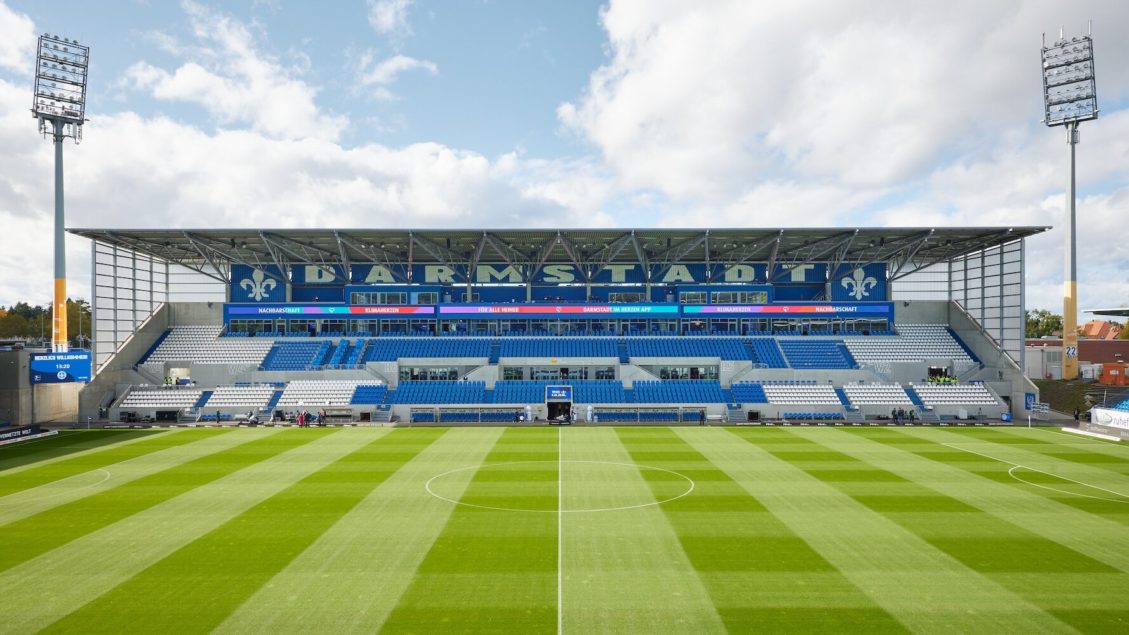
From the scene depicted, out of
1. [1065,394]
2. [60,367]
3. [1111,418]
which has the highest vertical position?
[60,367]

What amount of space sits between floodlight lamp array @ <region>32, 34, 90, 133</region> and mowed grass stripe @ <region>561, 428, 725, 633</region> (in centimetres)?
4793

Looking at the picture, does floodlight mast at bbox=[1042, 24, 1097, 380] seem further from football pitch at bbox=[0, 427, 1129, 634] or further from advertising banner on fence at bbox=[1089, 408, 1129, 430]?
football pitch at bbox=[0, 427, 1129, 634]

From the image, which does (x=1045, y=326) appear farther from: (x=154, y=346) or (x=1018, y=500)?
(x=154, y=346)

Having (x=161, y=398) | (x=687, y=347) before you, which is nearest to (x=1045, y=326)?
(x=687, y=347)

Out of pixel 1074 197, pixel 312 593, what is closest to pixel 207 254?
pixel 312 593

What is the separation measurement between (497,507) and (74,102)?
160ft

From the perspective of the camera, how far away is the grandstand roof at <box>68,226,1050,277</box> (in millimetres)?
50250

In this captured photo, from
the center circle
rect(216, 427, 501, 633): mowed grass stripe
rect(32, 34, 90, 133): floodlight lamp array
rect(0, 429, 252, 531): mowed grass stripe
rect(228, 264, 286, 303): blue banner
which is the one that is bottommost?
rect(0, 429, 252, 531): mowed grass stripe

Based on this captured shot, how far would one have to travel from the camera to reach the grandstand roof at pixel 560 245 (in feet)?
165

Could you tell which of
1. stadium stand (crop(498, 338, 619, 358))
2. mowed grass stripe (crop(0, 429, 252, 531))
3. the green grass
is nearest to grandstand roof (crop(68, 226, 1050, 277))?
stadium stand (crop(498, 338, 619, 358))

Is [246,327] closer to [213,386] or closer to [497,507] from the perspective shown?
[213,386]

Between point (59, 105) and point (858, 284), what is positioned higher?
point (59, 105)

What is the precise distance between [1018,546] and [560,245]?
43702mm

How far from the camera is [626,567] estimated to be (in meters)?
14.7
